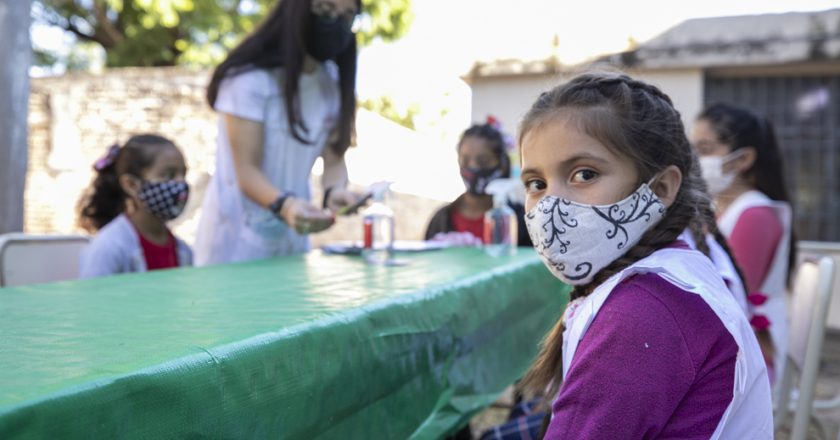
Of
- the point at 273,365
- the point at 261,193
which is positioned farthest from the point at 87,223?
the point at 273,365

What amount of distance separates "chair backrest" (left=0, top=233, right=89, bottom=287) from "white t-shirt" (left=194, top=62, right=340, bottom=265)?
39 centimetres

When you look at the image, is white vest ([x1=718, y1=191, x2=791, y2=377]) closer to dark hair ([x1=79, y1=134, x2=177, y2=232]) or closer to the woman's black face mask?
the woman's black face mask

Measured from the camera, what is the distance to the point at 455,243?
10.0 ft

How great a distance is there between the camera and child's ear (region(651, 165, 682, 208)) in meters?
1.12

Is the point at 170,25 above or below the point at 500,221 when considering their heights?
above

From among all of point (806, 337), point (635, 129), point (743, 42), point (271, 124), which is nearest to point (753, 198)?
point (806, 337)

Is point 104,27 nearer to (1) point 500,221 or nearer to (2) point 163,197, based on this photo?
(2) point 163,197

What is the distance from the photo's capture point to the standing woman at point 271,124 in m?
2.43

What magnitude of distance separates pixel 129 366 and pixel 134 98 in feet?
34.0

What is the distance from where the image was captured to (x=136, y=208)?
8.70ft

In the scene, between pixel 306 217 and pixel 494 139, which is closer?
pixel 306 217

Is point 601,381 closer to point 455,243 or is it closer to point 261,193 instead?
point 261,193

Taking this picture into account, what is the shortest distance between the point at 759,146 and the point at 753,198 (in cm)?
31

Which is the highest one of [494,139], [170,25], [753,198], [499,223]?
[170,25]
